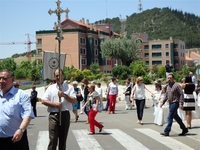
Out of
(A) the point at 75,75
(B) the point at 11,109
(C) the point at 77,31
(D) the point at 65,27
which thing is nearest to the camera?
(B) the point at 11,109

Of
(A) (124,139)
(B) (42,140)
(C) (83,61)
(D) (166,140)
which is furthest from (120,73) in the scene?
(D) (166,140)

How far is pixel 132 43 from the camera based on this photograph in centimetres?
8419

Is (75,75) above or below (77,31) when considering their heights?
below

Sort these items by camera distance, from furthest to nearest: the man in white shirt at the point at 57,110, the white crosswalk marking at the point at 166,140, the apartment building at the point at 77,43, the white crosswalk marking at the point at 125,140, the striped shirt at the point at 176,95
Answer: the apartment building at the point at 77,43 < the striped shirt at the point at 176,95 < the white crosswalk marking at the point at 125,140 < the white crosswalk marking at the point at 166,140 < the man in white shirt at the point at 57,110

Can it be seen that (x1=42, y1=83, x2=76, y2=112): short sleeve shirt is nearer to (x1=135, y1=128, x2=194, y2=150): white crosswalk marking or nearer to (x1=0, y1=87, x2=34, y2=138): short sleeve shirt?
(x1=0, y1=87, x2=34, y2=138): short sleeve shirt

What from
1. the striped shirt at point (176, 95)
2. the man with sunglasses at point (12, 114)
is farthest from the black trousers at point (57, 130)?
the striped shirt at point (176, 95)

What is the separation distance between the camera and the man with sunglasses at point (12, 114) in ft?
18.2

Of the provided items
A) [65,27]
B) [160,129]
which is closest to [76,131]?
[160,129]

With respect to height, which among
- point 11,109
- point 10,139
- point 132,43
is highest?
point 132,43

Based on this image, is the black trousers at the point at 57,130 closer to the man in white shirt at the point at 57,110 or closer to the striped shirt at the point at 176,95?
the man in white shirt at the point at 57,110

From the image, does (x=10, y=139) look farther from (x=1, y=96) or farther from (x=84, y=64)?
(x=84, y=64)

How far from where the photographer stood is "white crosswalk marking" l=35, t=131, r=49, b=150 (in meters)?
10.2

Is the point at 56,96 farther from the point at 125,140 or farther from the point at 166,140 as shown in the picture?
the point at 166,140

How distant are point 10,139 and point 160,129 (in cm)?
880
